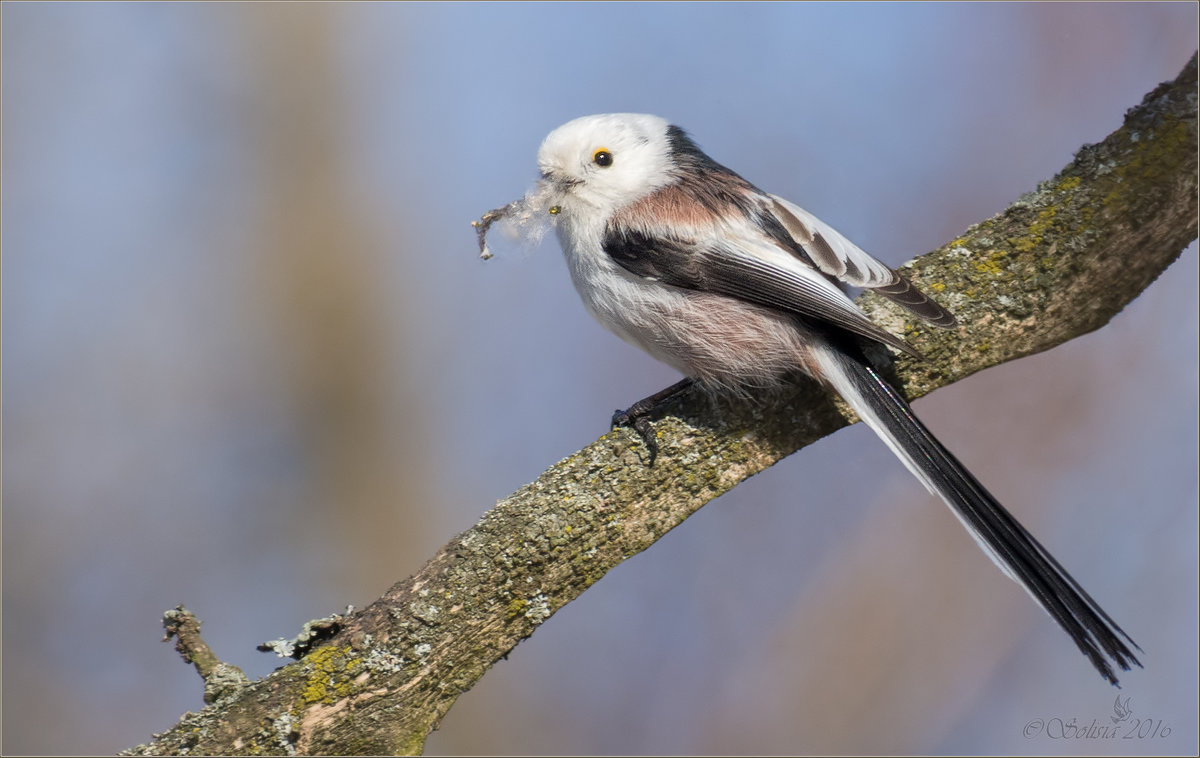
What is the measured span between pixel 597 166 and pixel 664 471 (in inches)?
41.0

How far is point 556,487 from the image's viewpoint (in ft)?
7.23

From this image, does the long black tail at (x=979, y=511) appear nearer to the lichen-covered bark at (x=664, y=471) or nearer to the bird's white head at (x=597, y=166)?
the lichen-covered bark at (x=664, y=471)

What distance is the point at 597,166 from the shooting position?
9.09 ft

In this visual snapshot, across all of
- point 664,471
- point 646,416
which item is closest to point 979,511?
point 664,471

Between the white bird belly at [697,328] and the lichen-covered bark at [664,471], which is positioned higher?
the white bird belly at [697,328]

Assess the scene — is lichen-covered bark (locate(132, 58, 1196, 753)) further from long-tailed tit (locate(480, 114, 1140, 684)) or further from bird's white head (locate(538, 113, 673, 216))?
bird's white head (locate(538, 113, 673, 216))

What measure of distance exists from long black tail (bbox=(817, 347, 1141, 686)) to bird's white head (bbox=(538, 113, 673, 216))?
31.6 inches

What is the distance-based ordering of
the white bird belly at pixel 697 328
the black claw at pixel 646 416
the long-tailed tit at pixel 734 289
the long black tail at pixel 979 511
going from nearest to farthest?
the long black tail at pixel 979 511, the long-tailed tit at pixel 734 289, the black claw at pixel 646 416, the white bird belly at pixel 697 328

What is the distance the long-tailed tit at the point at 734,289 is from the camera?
2.14m

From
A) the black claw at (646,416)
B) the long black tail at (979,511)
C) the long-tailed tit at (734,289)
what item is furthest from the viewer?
the black claw at (646,416)

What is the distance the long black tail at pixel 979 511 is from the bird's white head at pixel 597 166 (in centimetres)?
80

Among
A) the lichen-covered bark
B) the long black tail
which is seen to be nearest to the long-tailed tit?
the long black tail

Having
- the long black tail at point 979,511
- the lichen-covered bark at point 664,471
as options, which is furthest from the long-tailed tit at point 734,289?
the lichen-covered bark at point 664,471

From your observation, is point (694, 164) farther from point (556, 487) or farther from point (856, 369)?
point (556, 487)
